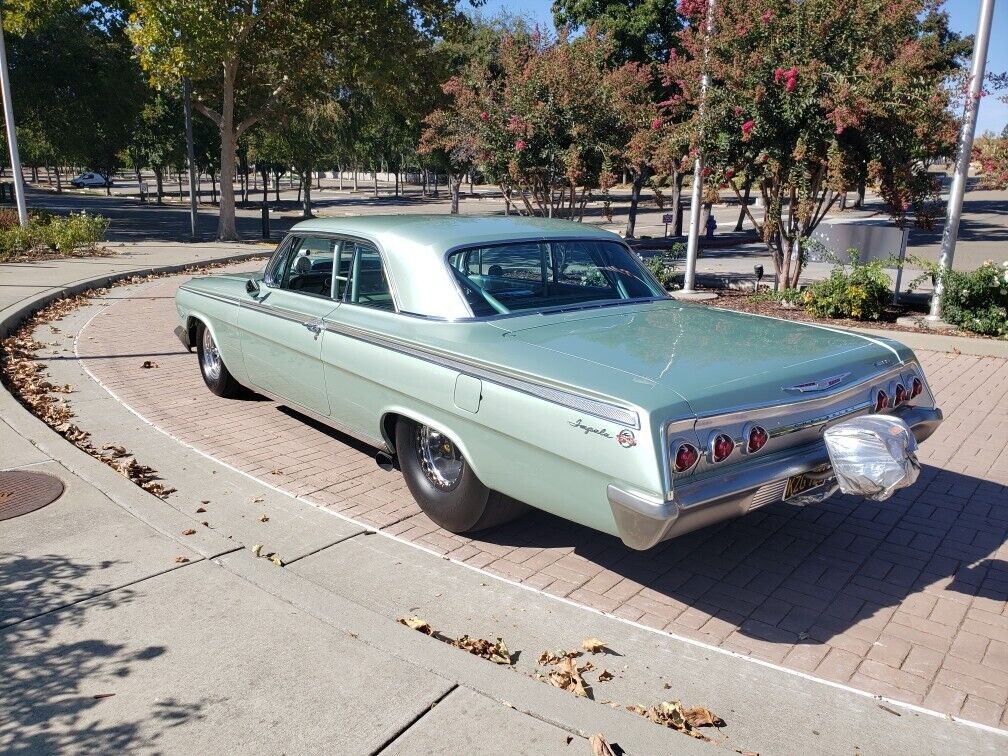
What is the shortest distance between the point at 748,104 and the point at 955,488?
7.03m

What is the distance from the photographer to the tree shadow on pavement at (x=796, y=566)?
3.83 meters

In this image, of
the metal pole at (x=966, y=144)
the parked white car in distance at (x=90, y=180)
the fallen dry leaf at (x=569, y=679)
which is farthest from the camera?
the parked white car in distance at (x=90, y=180)

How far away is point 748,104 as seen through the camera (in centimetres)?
1095

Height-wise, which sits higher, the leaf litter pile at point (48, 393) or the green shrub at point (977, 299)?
the green shrub at point (977, 299)

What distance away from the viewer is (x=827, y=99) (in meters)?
10.2

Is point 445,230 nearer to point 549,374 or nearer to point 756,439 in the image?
point 549,374

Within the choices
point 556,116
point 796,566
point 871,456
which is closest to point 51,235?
point 556,116

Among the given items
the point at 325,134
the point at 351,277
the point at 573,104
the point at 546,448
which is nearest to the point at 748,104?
the point at 573,104

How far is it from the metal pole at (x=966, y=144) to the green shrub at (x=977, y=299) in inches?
3.8

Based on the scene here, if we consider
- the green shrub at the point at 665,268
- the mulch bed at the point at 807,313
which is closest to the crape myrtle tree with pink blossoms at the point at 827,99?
the mulch bed at the point at 807,313

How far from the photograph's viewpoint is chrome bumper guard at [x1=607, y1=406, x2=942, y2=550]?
3.25 metres

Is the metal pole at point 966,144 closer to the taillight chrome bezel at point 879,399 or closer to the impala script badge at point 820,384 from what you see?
the taillight chrome bezel at point 879,399

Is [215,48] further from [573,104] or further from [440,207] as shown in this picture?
[440,207]

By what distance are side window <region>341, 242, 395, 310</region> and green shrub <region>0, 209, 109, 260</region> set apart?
1436 cm
